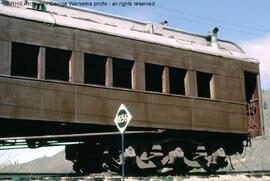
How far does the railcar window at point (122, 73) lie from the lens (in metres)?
12.2

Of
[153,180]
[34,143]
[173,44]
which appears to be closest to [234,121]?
[173,44]

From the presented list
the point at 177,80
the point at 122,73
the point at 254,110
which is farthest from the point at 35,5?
the point at 254,110

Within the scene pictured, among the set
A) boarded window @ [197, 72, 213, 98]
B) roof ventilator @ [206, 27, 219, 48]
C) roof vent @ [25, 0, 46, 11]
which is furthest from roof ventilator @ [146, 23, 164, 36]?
roof vent @ [25, 0, 46, 11]

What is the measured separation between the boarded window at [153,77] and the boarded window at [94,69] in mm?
1336

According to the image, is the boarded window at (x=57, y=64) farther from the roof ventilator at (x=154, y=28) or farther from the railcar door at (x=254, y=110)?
the railcar door at (x=254, y=110)

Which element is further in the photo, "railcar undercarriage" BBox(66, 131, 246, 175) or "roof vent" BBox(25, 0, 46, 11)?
"railcar undercarriage" BBox(66, 131, 246, 175)

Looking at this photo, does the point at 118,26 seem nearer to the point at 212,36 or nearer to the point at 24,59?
the point at 24,59

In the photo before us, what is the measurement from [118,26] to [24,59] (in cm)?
298

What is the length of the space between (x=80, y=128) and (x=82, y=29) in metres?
2.34

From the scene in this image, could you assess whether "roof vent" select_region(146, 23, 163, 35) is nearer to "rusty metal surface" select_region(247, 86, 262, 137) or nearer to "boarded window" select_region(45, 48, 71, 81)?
"boarded window" select_region(45, 48, 71, 81)

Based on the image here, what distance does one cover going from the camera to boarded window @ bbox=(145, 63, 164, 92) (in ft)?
42.0

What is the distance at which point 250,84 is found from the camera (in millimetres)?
15969

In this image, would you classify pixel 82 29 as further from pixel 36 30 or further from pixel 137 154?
pixel 137 154

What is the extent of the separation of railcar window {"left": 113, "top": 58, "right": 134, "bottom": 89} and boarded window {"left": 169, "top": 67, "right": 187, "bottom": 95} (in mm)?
1296
